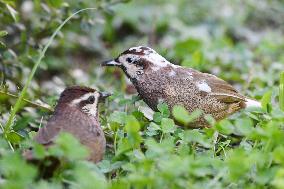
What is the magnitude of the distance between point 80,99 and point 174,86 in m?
1.03

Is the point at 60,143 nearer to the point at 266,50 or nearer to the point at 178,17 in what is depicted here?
the point at 266,50

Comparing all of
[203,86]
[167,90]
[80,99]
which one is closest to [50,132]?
[80,99]

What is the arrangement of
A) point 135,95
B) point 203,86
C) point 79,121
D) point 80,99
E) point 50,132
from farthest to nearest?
1. point 135,95
2. point 203,86
3. point 80,99
4. point 79,121
5. point 50,132

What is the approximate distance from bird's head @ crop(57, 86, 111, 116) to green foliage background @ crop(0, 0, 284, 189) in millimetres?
264

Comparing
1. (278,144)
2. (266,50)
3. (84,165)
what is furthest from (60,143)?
(266,50)

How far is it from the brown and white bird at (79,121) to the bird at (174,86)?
696mm

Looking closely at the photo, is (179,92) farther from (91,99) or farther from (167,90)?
(91,99)

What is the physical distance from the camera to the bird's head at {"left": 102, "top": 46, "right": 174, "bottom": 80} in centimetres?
534

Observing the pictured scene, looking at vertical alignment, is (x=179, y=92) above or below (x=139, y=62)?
below

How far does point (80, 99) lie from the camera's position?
14.4 ft

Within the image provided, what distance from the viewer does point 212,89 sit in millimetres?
5379

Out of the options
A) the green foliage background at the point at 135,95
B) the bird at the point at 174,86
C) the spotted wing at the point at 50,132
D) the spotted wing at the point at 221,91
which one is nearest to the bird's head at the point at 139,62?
the bird at the point at 174,86

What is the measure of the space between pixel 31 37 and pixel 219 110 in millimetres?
2092

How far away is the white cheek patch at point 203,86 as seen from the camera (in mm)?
5297
